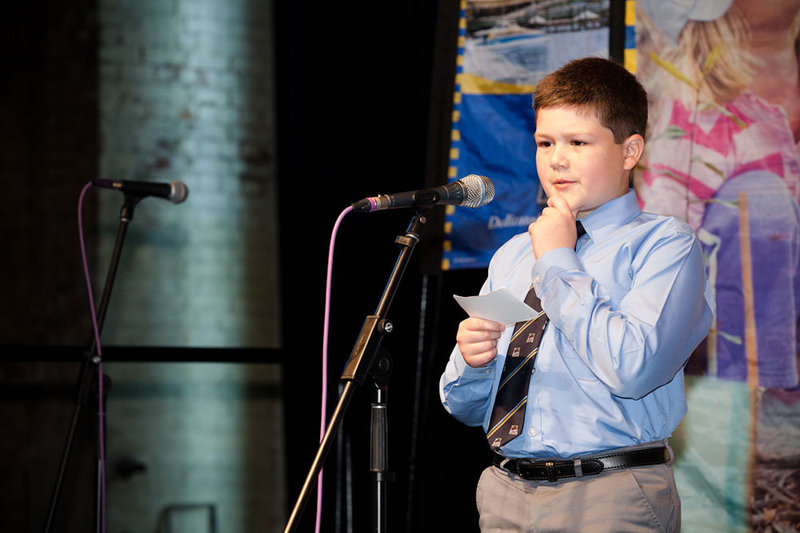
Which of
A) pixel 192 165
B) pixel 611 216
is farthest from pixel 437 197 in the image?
pixel 192 165

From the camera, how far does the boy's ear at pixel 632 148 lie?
1.49 m

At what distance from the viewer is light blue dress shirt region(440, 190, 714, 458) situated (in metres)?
1.27

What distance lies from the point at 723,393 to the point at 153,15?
297 centimetres

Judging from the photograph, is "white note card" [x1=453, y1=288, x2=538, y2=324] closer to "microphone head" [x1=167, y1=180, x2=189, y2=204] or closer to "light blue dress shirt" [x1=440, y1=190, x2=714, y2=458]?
"light blue dress shirt" [x1=440, y1=190, x2=714, y2=458]

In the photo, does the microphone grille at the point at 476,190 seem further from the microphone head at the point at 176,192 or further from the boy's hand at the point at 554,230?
the microphone head at the point at 176,192

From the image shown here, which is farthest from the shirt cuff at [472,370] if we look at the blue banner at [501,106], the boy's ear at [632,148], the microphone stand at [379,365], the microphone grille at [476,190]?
the blue banner at [501,106]

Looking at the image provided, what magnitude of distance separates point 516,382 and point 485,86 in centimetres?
132

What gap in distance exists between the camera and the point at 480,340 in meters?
1.38

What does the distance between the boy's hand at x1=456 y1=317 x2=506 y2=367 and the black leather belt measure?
0.19 m

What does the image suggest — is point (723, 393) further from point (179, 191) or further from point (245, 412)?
point (245, 412)

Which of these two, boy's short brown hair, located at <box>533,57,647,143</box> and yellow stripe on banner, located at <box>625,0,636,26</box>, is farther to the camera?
yellow stripe on banner, located at <box>625,0,636,26</box>

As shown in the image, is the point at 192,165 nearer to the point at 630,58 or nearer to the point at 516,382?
the point at 630,58

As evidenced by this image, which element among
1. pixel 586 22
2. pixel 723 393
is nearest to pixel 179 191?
pixel 586 22

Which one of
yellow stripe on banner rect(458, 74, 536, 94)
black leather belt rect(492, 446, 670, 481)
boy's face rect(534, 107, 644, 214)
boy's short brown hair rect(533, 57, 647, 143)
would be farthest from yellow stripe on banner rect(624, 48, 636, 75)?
black leather belt rect(492, 446, 670, 481)
